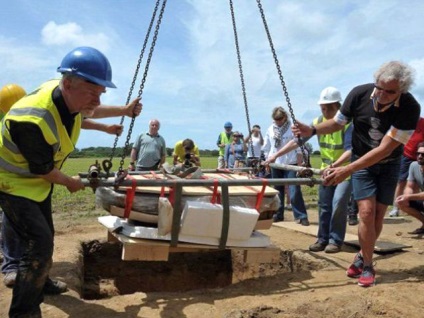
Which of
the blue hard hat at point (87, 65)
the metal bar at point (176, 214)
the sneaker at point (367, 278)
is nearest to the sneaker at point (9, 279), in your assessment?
the metal bar at point (176, 214)

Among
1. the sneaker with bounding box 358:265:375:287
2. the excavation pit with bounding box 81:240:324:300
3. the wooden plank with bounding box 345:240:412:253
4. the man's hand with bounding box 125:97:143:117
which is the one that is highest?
the man's hand with bounding box 125:97:143:117

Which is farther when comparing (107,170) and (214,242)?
(214,242)

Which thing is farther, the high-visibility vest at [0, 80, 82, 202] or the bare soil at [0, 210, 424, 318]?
the bare soil at [0, 210, 424, 318]

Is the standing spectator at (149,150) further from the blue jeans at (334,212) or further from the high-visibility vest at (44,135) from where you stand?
the high-visibility vest at (44,135)

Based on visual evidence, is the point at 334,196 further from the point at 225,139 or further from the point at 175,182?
the point at 225,139

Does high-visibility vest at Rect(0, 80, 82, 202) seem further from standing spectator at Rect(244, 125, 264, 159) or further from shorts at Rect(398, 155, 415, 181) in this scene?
standing spectator at Rect(244, 125, 264, 159)

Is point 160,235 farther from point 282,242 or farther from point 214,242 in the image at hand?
point 282,242

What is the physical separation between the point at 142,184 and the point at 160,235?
65 centimetres

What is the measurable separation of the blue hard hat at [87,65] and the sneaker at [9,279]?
7.13 feet

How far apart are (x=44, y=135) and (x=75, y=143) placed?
0.65 meters

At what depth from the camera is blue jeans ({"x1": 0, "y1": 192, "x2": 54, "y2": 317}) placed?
11.1 ft

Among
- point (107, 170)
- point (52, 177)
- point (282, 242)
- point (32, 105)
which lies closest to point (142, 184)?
point (107, 170)

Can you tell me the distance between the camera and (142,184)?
3.96m

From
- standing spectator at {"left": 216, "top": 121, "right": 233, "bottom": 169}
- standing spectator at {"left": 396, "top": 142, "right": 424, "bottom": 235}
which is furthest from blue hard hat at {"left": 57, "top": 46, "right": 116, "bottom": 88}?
standing spectator at {"left": 216, "top": 121, "right": 233, "bottom": 169}
